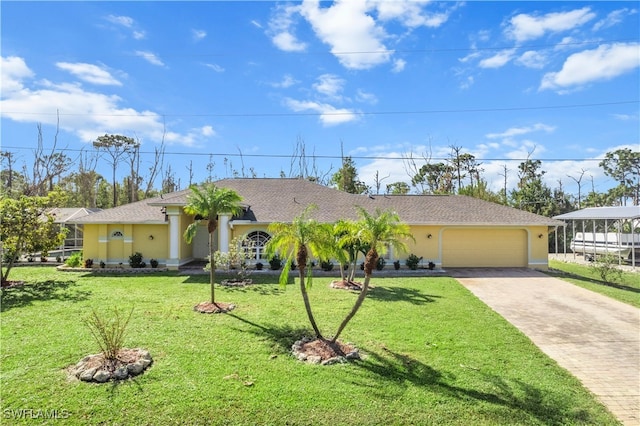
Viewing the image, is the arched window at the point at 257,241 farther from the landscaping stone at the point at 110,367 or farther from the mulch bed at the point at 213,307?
the landscaping stone at the point at 110,367

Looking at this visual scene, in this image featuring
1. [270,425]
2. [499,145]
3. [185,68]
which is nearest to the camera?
[270,425]

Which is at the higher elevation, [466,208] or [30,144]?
[30,144]

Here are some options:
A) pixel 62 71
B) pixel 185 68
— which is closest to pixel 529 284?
pixel 185 68

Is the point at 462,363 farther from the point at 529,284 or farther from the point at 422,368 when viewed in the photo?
the point at 529,284

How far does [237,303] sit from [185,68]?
1366 cm

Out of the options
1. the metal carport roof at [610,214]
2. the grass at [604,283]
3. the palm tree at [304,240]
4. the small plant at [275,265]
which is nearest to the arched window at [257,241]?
the small plant at [275,265]

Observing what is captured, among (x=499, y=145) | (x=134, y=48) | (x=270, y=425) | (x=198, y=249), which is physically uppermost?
(x=134, y=48)

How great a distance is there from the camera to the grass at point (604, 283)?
43.7ft

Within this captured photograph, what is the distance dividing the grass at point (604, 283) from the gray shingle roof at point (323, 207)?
2.90 meters

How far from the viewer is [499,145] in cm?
2825

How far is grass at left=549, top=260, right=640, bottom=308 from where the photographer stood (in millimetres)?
13328

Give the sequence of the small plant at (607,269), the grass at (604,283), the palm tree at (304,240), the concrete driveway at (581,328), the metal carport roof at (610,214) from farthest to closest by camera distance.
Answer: the metal carport roof at (610,214), the small plant at (607,269), the grass at (604,283), the palm tree at (304,240), the concrete driveway at (581,328)

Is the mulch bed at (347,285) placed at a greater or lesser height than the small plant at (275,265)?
lesser

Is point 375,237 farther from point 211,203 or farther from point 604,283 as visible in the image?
point 604,283
